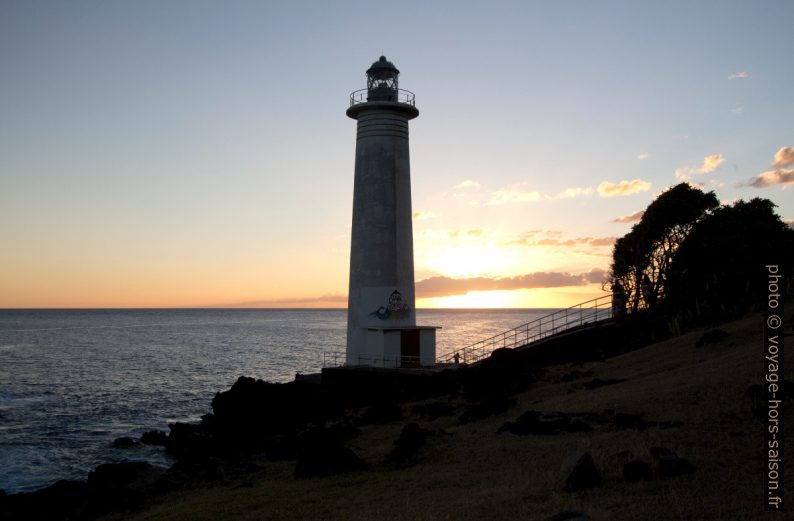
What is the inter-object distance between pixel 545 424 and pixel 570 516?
28.2 ft

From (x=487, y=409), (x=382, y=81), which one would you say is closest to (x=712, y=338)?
(x=487, y=409)

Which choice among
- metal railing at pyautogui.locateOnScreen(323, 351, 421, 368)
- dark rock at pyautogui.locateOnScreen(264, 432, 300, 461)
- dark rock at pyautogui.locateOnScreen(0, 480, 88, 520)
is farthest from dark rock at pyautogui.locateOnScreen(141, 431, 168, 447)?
dark rock at pyautogui.locateOnScreen(0, 480, 88, 520)

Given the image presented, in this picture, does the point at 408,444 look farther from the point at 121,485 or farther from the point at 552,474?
the point at 121,485

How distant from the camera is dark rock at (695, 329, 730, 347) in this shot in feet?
94.7

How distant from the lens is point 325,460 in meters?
20.4

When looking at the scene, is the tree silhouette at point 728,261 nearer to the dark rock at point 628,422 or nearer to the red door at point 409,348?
the red door at point 409,348

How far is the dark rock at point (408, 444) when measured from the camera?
68.4 feet

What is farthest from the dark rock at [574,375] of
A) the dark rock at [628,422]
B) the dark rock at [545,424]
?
the dark rock at [628,422]

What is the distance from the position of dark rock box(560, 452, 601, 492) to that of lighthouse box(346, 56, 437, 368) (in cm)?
2293

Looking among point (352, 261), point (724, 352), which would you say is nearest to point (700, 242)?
point (724, 352)

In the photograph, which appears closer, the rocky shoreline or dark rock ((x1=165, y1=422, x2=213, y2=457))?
the rocky shoreline

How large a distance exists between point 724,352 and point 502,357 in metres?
9.68

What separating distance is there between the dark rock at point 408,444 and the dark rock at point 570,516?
8682mm

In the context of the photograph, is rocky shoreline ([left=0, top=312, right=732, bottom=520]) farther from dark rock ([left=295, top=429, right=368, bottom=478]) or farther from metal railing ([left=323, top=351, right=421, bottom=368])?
metal railing ([left=323, top=351, right=421, bottom=368])
